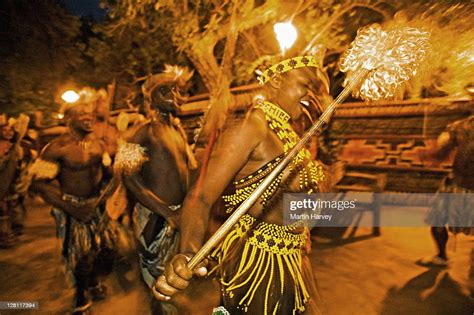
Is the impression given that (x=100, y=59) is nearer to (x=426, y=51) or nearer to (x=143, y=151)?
(x=143, y=151)

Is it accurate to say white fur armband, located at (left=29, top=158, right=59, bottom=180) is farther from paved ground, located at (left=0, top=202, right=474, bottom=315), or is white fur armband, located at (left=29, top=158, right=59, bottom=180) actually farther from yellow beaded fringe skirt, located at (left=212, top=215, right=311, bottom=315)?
yellow beaded fringe skirt, located at (left=212, top=215, right=311, bottom=315)

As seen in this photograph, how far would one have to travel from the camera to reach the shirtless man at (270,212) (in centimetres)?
174

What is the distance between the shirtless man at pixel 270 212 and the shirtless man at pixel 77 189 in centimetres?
180

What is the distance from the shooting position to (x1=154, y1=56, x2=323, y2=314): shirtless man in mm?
1735

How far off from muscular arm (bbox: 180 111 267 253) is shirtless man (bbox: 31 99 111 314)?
2.00 m

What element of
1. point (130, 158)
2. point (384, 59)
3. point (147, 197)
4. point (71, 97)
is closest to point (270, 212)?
point (384, 59)

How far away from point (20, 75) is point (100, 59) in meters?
1.11

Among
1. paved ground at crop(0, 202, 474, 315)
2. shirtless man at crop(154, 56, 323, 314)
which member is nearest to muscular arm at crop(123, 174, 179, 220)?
shirtless man at crop(154, 56, 323, 314)

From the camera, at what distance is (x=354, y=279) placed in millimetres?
3883

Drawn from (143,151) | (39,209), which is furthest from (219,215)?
(39,209)

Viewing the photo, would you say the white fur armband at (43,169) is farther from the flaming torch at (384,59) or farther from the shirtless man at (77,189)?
the flaming torch at (384,59)

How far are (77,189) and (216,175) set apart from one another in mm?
2107

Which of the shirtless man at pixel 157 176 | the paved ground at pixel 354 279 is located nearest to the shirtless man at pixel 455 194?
the paved ground at pixel 354 279

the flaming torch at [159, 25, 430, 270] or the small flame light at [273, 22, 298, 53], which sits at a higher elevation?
the small flame light at [273, 22, 298, 53]
